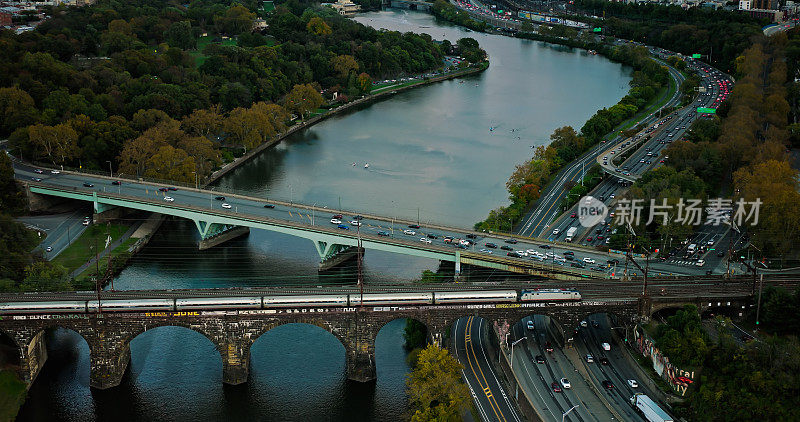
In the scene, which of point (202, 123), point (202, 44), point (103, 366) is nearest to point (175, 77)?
point (202, 123)

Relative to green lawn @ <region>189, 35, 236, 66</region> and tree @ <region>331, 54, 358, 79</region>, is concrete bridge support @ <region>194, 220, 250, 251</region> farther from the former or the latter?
tree @ <region>331, 54, 358, 79</region>

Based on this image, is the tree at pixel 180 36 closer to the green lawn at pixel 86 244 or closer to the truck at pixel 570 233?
the green lawn at pixel 86 244

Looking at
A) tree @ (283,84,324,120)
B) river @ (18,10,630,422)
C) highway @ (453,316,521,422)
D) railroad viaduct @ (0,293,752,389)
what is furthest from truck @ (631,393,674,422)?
tree @ (283,84,324,120)

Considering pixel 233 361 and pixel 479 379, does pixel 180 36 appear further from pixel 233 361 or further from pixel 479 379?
pixel 479 379

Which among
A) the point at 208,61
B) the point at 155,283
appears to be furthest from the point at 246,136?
the point at 155,283

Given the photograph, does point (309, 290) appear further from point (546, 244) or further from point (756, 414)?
point (756, 414)

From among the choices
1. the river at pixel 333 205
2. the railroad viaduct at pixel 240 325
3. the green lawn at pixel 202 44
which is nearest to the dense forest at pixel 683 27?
the river at pixel 333 205
